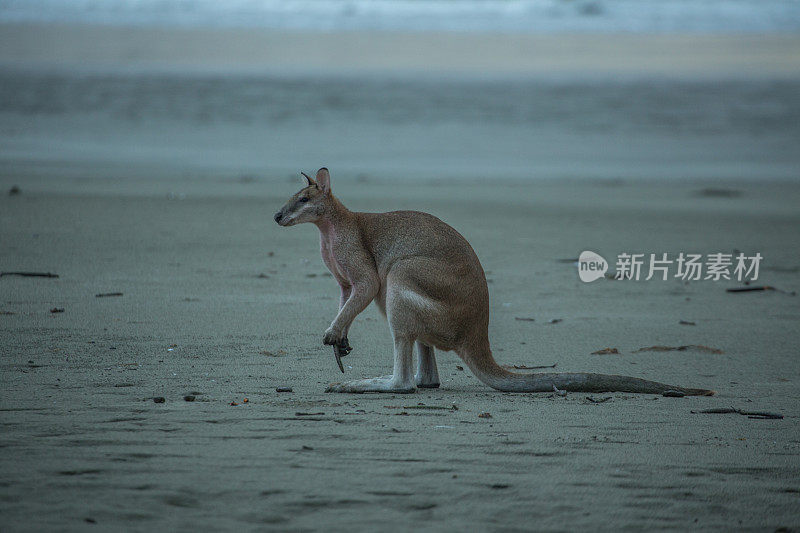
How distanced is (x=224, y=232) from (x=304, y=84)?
1219 inches

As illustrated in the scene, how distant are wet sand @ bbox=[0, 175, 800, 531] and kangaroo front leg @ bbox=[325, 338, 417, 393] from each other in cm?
7

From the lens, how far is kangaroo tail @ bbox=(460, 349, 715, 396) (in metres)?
4.92

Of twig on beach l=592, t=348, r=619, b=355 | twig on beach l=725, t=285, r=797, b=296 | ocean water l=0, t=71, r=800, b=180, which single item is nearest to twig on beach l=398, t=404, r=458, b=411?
twig on beach l=592, t=348, r=619, b=355

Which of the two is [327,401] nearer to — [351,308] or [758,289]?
[351,308]

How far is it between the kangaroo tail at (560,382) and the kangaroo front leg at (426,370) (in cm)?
28

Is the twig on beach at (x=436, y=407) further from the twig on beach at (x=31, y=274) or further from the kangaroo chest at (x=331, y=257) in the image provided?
the twig on beach at (x=31, y=274)

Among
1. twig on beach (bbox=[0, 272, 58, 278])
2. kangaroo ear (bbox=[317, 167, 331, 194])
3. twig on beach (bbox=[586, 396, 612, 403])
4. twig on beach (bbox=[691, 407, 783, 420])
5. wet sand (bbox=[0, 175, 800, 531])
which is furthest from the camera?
twig on beach (bbox=[0, 272, 58, 278])

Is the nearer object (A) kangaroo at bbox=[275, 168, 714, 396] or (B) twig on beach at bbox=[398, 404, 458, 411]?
(B) twig on beach at bbox=[398, 404, 458, 411]

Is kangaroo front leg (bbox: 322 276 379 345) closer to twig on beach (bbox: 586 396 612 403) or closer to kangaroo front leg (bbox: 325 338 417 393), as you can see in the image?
kangaroo front leg (bbox: 325 338 417 393)

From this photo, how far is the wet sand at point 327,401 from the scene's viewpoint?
11.0 ft

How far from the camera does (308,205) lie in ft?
17.4

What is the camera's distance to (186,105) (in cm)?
3075

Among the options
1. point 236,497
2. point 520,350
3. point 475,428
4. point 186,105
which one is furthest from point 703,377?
point 186,105

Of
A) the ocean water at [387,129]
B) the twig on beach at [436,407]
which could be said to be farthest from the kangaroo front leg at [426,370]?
the ocean water at [387,129]
